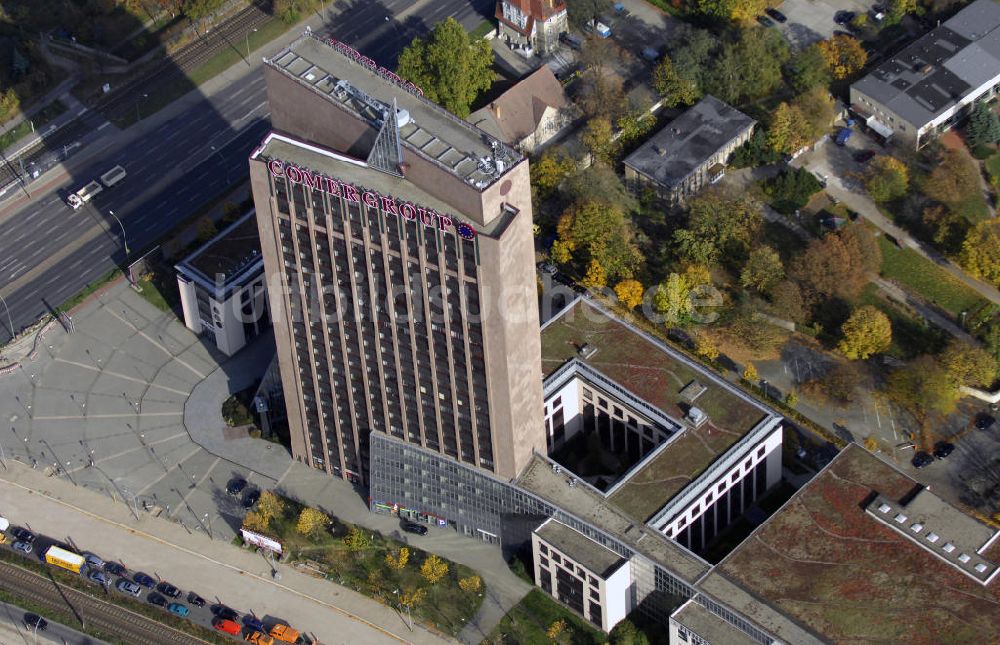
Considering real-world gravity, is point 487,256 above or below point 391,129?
below

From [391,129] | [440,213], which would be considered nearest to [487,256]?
[440,213]

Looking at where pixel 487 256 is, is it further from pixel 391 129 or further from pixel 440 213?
pixel 391 129
